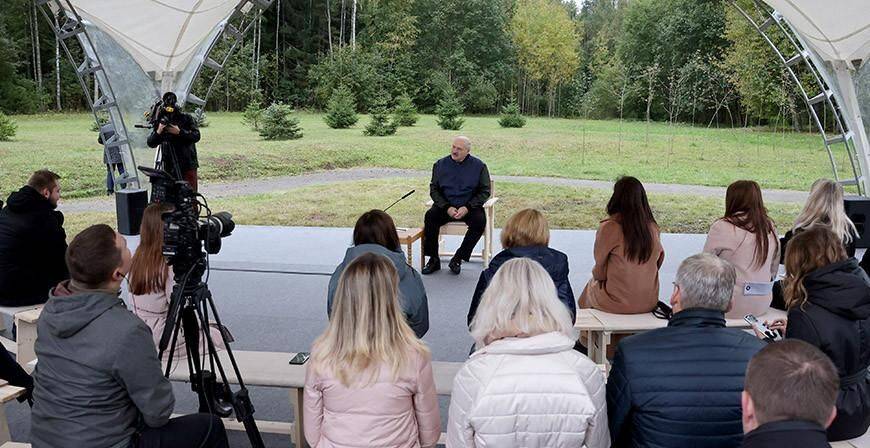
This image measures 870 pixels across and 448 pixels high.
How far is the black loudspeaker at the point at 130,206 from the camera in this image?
7.63m

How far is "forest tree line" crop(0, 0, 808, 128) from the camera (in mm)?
14734

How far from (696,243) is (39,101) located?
1350 cm

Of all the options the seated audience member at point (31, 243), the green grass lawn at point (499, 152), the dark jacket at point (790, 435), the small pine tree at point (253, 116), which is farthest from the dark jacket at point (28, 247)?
the small pine tree at point (253, 116)

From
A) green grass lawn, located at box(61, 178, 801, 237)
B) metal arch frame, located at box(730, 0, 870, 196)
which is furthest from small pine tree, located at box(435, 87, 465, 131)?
metal arch frame, located at box(730, 0, 870, 196)

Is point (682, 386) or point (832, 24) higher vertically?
point (832, 24)

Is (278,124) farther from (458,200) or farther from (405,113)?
(458,200)

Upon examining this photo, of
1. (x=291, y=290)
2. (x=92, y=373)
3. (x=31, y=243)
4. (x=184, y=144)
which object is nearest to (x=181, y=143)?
(x=184, y=144)

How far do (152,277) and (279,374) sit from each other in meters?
0.75

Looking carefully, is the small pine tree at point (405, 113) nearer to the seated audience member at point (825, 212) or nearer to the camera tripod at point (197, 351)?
the seated audience member at point (825, 212)

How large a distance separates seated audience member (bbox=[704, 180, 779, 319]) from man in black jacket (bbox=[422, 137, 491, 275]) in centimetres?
303

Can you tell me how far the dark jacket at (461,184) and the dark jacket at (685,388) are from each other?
4.75 meters

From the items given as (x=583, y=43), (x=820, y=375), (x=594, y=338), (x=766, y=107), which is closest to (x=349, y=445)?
(x=820, y=375)

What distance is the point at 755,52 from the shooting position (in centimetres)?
1347

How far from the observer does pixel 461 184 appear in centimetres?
686
